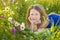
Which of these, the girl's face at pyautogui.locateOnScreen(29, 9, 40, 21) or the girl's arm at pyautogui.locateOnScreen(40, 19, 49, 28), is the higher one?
the girl's face at pyautogui.locateOnScreen(29, 9, 40, 21)

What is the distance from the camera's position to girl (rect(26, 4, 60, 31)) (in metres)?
1.36

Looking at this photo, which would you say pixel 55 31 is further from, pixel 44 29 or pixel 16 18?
pixel 16 18

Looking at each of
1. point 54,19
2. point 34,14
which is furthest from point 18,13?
point 54,19

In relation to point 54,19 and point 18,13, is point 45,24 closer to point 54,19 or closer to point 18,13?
point 54,19

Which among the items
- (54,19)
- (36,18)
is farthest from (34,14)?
(54,19)

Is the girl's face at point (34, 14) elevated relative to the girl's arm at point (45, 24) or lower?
elevated

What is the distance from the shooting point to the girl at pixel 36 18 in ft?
4.46

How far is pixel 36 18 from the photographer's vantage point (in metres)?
1.37

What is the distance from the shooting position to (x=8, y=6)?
1.38 m

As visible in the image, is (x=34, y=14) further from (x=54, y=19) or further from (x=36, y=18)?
(x=54, y=19)

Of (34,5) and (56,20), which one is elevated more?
(34,5)

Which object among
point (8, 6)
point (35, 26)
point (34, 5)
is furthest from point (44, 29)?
point (8, 6)

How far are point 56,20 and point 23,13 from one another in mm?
218

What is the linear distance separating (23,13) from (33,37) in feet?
0.55
